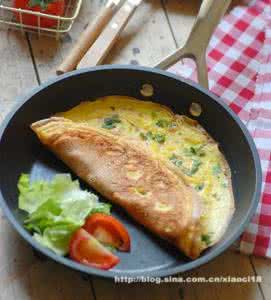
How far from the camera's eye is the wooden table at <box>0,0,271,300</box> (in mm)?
1182

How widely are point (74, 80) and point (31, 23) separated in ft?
1.12

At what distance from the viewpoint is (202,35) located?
1402mm

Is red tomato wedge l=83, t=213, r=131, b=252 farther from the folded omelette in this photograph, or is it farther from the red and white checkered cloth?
the red and white checkered cloth

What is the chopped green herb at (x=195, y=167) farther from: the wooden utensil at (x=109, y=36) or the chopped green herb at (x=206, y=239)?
the wooden utensil at (x=109, y=36)

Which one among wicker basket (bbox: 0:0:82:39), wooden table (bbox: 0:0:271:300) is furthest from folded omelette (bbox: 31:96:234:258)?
wicker basket (bbox: 0:0:82:39)

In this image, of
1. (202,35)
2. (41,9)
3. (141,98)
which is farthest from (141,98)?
(41,9)

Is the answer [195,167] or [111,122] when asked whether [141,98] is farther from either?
[195,167]

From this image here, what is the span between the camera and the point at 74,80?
4.43ft

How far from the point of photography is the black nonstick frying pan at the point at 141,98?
1173 millimetres

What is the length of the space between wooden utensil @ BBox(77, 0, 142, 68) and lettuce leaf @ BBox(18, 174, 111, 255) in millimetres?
394

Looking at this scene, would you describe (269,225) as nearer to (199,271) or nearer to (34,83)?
(199,271)

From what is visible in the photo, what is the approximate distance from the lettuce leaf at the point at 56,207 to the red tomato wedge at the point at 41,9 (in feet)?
1.73

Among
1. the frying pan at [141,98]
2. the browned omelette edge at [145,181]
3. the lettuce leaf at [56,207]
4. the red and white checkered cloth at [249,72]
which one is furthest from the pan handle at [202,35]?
the lettuce leaf at [56,207]

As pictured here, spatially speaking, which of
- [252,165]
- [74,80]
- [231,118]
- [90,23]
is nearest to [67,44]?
[90,23]
